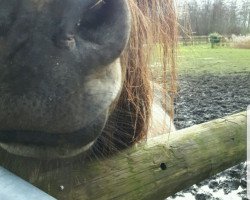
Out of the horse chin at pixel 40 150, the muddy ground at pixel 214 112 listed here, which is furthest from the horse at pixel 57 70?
the muddy ground at pixel 214 112

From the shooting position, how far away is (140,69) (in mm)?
1810

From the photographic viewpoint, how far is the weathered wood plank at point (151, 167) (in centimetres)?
173

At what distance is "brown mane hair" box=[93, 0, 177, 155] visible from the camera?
5.69 ft

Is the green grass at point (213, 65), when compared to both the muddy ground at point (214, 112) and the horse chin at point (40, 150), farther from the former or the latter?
the horse chin at point (40, 150)

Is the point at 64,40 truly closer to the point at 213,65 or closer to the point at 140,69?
the point at 140,69

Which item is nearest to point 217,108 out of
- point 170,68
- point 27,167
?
point 170,68

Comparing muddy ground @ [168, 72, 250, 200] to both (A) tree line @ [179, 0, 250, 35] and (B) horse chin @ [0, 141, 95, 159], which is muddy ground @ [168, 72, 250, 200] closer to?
(A) tree line @ [179, 0, 250, 35]

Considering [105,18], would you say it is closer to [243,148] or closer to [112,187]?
[112,187]

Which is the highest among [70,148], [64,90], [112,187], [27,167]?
[64,90]

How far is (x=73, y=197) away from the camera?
1793 millimetres

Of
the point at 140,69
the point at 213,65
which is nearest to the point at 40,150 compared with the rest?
the point at 140,69

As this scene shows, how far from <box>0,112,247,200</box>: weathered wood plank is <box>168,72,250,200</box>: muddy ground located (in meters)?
0.77

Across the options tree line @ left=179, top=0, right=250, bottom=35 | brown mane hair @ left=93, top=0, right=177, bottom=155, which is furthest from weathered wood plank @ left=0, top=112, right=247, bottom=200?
tree line @ left=179, top=0, right=250, bottom=35

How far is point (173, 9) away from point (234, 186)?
357 centimetres
